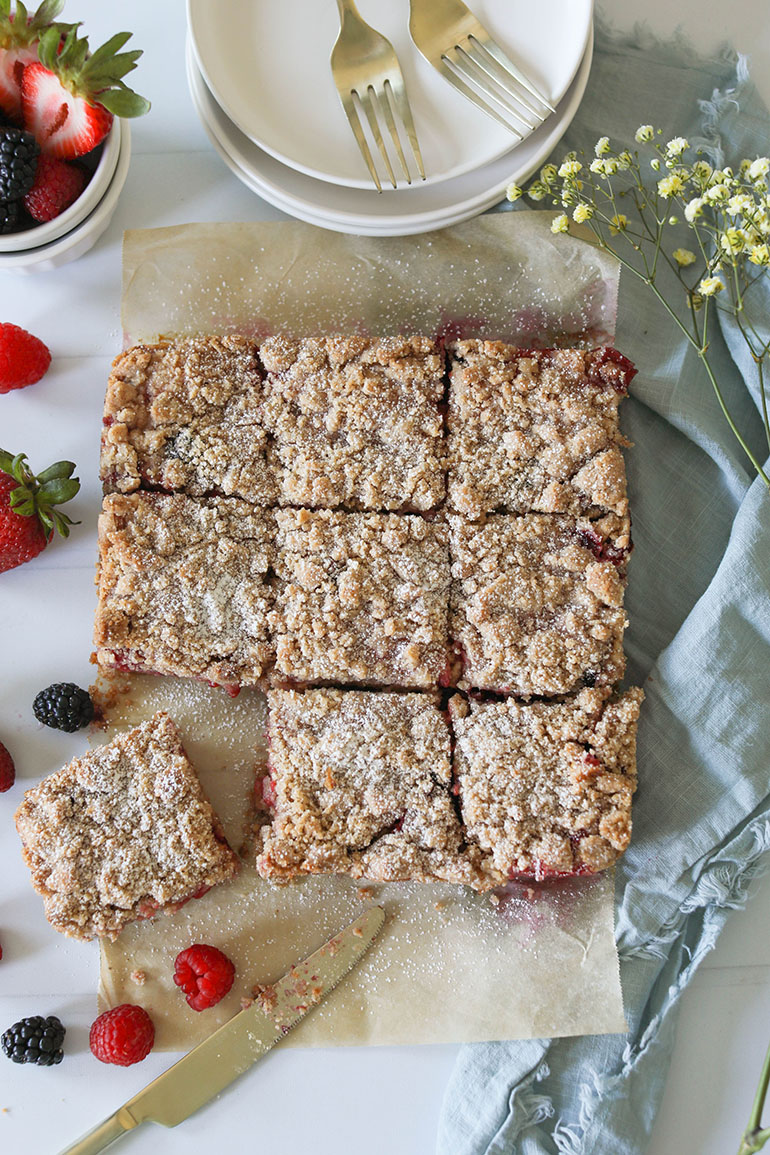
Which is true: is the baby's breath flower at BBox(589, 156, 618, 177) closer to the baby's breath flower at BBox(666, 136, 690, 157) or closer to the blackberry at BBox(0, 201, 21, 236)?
the baby's breath flower at BBox(666, 136, 690, 157)

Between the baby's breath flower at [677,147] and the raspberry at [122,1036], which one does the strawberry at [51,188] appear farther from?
the raspberry at [122,1036]

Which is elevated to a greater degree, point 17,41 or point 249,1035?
point 17,41

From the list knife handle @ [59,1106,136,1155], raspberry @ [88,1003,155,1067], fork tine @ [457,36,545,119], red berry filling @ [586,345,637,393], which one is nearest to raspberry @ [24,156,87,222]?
fork tine @ [457,36,545,119]

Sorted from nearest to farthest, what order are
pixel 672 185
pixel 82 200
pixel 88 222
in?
1. pixel 672 185
2. pixel 82 200
3. pixel 88 222

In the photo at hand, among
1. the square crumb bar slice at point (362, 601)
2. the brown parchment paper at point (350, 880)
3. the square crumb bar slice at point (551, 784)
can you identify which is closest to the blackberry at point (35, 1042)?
the brown parchment paper at point (350, 880)

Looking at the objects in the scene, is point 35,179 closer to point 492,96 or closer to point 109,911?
point 492,96

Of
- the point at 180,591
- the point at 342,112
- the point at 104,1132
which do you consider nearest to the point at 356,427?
the point at 180,591

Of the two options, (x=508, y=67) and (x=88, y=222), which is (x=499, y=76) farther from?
(x=88, y=222)
